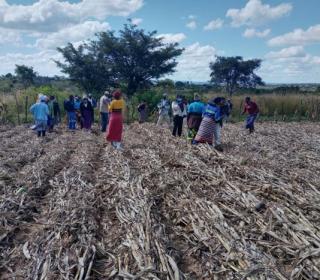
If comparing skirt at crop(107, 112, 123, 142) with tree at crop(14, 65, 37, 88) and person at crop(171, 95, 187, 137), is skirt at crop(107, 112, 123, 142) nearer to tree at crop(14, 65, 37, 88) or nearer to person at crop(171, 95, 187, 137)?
person at crop(171, 95, 187, 137)

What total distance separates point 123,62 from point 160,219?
90.3 feet

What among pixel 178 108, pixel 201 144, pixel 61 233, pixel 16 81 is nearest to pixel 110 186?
pixel 61 233

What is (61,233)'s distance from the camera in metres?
4.80

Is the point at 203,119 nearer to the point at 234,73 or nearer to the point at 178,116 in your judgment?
the point at 178,116

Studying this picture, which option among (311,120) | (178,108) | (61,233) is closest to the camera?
(61,233)

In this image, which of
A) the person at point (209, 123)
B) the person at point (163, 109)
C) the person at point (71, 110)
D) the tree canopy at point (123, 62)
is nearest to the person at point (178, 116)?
the person at point (209, 123)

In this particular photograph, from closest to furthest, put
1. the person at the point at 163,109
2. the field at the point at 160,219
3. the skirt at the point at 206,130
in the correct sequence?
1. the field at the point at 160,219
2. the skirt at the point at 206,130
3. the person at the point at 163,109

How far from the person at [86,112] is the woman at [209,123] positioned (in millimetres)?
6645

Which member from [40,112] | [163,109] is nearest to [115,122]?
[40,112]

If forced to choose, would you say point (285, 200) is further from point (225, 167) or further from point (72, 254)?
point (72, 254)

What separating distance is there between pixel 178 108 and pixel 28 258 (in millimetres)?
10143

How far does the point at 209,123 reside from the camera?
35.8ft

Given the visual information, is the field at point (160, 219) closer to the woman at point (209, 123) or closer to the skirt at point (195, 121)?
the woman at point (209, 123)

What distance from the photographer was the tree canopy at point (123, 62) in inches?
1240
